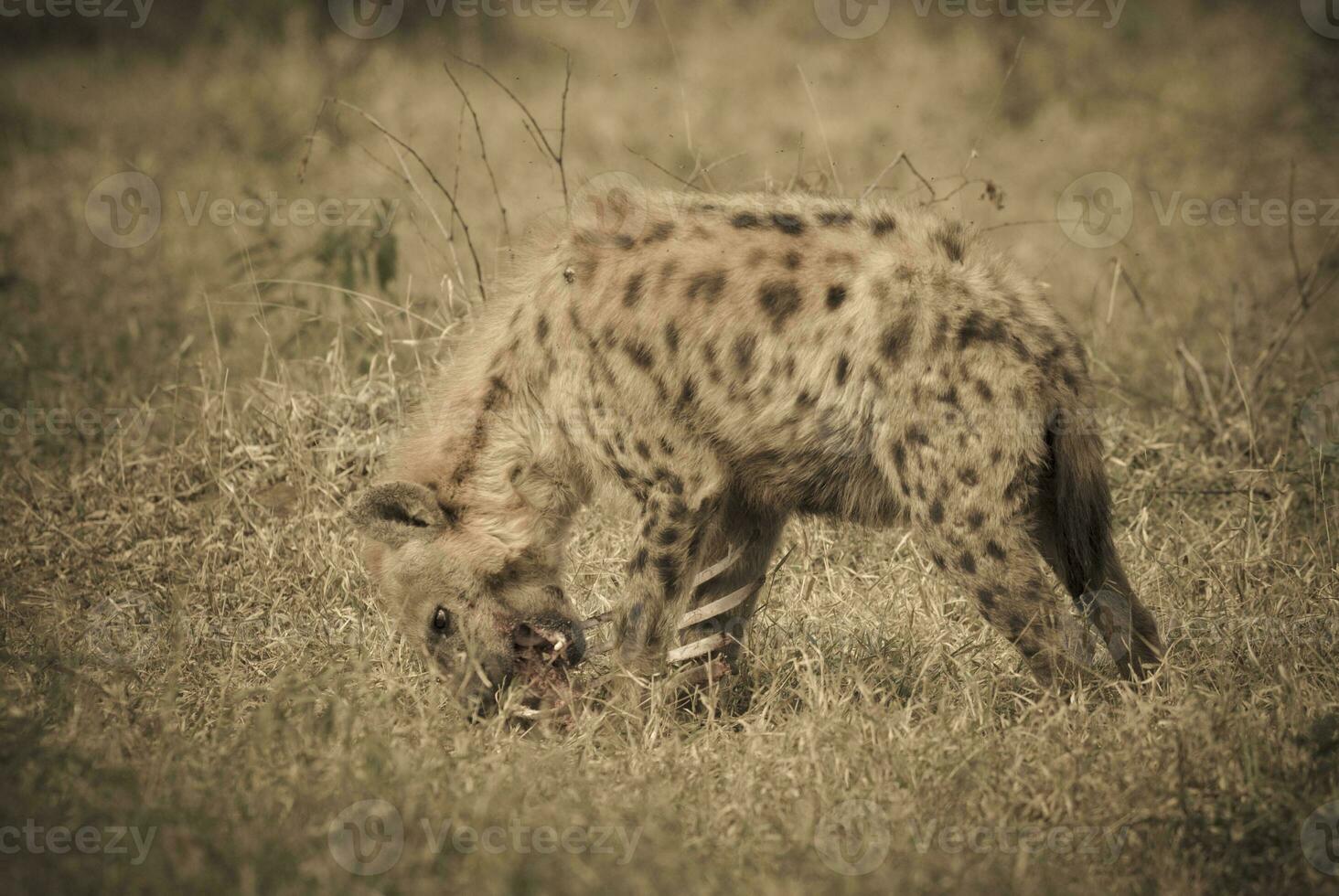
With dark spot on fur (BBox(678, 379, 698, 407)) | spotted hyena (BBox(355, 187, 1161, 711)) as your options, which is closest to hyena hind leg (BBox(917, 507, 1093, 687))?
spotted hyena (BBox(355, 187, 1161, 711))

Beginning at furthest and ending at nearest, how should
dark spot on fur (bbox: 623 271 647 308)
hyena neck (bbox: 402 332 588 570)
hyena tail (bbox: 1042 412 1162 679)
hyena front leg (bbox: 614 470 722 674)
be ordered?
hyena neck (bbox: 402 332 588 570) < dark spot on fur (bbox: 623 271 647 308) < hyena front leg (bbox: 614 470 722 674) < hyena tail (bbox: 1042 412 1162 679)

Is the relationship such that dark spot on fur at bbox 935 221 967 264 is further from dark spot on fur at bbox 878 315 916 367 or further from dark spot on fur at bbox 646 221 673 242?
dark spot on fur at bbox 646 221 673 242

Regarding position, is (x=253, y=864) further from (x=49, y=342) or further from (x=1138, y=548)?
(x=49, y=342)

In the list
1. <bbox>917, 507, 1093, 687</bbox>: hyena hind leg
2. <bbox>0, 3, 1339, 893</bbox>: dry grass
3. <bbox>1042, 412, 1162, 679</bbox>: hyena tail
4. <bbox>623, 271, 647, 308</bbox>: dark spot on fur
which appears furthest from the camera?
<bbox>623, 271, 647, 308</bbox>: dark spot on fur

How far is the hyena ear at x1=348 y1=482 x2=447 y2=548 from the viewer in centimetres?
410

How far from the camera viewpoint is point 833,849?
3.27 m

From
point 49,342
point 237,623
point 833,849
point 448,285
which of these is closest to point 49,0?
point 49,342

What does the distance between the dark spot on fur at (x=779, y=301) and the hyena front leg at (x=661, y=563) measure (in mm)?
510

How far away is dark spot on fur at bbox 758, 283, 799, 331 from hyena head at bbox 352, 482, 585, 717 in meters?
1.07

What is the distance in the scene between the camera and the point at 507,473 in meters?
4.35

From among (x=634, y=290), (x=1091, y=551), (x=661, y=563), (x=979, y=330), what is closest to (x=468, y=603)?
(x=661, y=563)

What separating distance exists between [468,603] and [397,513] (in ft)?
1.15

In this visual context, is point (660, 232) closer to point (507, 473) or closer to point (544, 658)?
point (507, 473)

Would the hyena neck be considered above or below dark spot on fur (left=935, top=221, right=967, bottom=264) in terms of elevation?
below
